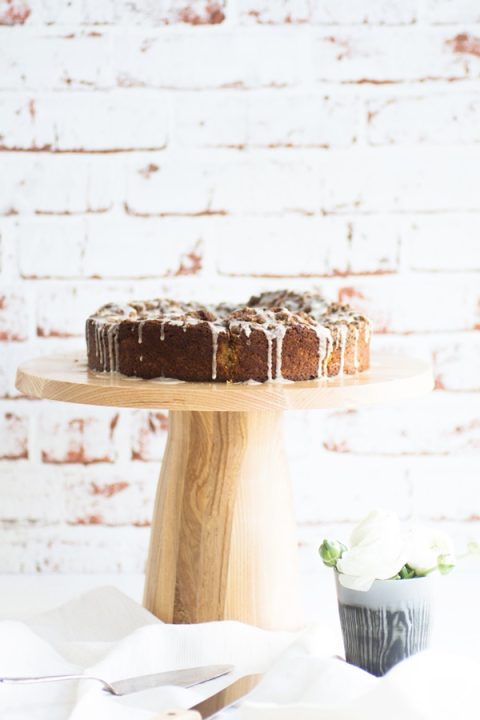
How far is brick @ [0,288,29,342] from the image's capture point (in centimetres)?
152

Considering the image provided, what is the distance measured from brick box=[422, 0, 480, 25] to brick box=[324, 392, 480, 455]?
0.59 meters

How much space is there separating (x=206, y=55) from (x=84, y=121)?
8.5 inches

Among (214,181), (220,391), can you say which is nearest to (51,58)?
(214,181)

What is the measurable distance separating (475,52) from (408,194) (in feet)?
0.79

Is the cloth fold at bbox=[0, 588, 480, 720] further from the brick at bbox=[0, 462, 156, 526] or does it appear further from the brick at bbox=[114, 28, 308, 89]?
the brick at bbox=[114, 28, 308, 89]

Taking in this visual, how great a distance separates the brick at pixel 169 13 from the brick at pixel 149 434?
2.01 ft

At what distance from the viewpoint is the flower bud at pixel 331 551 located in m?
0.94

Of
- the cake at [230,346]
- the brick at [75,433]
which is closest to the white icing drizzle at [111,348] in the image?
the cake at [230,346]

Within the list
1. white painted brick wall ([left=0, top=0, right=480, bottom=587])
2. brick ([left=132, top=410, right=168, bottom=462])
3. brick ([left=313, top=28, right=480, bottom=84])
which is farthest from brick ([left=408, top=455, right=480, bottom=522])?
brick ([left=313, top=28, right=480, bottom=84])

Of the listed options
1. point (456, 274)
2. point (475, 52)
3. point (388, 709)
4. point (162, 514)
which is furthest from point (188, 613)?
point (475, 52)

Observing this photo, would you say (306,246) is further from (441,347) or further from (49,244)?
(49,244)

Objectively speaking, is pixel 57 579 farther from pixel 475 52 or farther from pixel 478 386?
pixel 475 52

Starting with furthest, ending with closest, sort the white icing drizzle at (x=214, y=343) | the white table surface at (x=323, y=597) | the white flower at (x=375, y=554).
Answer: the white table surface at (x=323, y=597)
the white icing drizzle at (x=214, y=343)
the white flower at (x=375, y=554)

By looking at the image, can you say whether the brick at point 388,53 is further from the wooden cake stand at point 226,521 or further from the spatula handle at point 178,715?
the spatula handle at point 178,715
